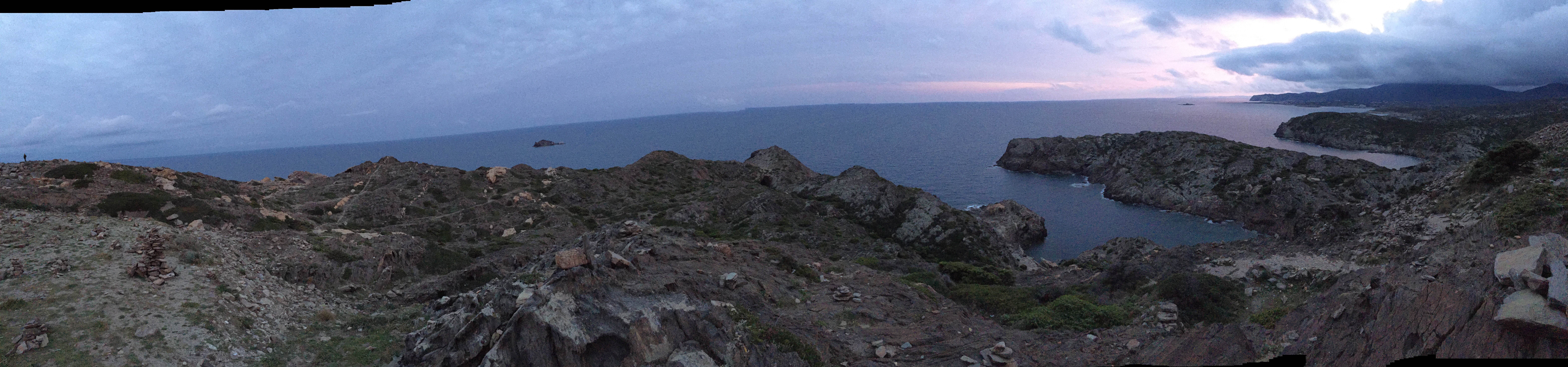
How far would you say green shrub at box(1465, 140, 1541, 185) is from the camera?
28.2m

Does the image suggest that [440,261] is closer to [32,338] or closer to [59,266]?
[59,266]

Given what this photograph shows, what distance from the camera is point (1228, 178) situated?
75.8 meters

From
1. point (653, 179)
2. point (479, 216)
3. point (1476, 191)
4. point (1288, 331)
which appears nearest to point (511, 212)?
point (479, 216)

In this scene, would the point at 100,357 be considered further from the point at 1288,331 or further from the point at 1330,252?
the point at 1330,252

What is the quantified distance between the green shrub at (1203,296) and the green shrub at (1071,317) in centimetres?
422

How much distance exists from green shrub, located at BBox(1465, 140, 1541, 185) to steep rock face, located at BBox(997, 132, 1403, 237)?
19.5 feet

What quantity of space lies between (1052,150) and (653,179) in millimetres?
81226

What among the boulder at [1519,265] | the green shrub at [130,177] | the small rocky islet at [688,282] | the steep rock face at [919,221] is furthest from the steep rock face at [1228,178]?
the green shrub at [130,177]

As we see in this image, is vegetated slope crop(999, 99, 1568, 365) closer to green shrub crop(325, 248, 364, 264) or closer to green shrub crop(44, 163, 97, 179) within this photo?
green shrub crop(325, 248, 364, 264)

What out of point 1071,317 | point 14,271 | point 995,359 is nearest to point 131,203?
point 14,271

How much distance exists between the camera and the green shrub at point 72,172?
29203 millimetres

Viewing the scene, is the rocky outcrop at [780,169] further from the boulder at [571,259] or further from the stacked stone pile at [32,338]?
the stacked stone pile at [32,338]

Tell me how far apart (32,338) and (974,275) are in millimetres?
32477

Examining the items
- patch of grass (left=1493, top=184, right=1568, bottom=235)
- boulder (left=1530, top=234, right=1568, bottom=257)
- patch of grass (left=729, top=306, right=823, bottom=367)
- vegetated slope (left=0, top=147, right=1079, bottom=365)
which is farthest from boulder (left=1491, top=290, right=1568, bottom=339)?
patch of grass (left=1493, top=184, right=1568, bottom=235)
